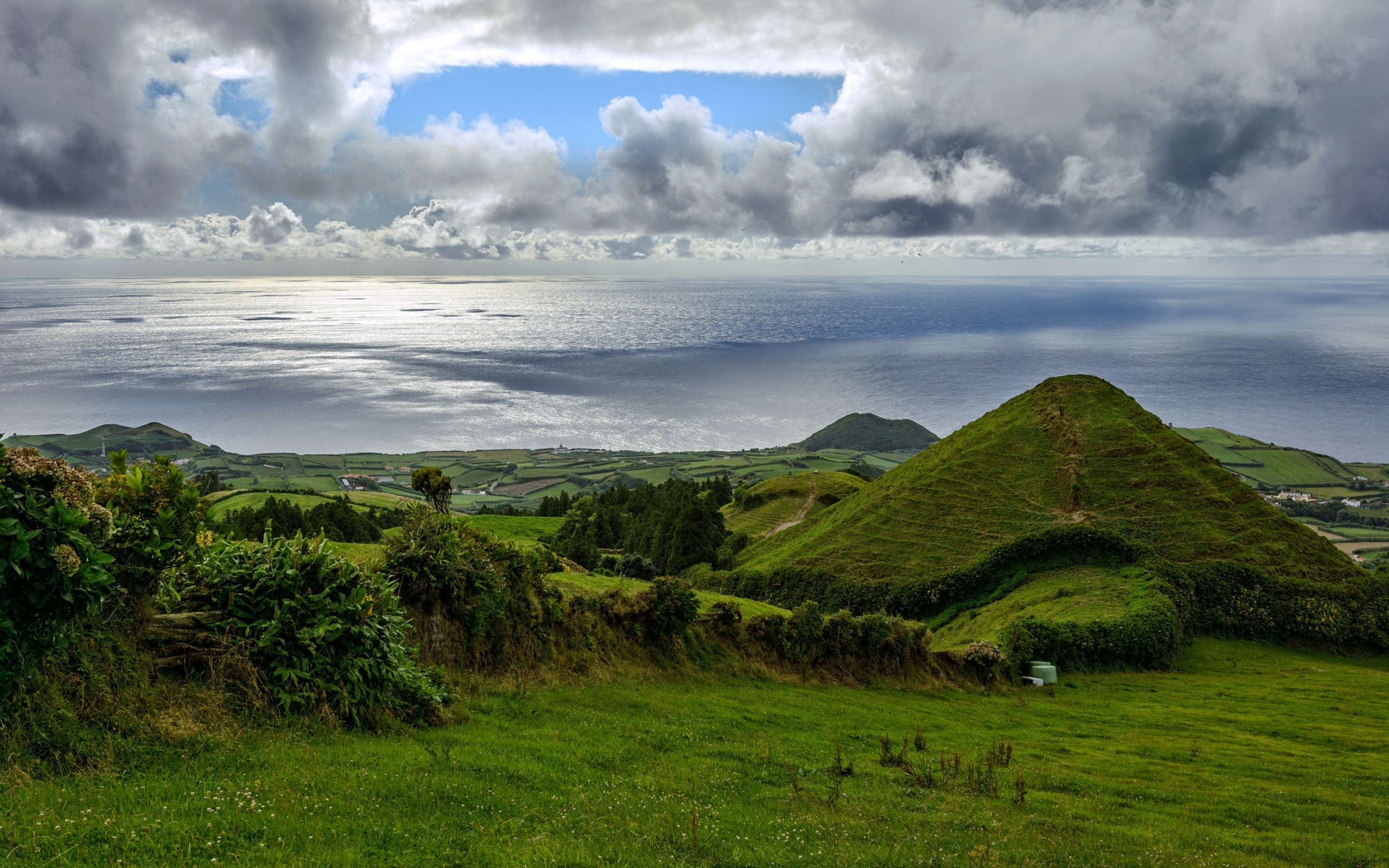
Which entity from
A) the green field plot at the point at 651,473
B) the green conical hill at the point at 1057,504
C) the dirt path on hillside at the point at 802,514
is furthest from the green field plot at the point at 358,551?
the green field plot at the point at 651,473

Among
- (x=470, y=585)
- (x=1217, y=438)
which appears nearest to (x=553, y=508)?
(x=470, y=585)

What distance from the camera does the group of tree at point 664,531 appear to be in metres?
54.7

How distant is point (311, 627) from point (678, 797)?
592 cm

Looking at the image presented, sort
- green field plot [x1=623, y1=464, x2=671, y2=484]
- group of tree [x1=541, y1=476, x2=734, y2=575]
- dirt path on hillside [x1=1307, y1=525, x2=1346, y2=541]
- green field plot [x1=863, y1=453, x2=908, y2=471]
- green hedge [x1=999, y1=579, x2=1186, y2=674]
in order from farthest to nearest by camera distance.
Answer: green field plot [x1=863, y1=453, x2=908, y2=471], green field plot [x1=623, y1=464, x2=671, y2=484], dirt path on hillside [x1=1307, y1=525, x2=1346, y2=541], group of tree [x1=541, y1=476, x2=734, y2=575], green hedge [x1=999, y1=579, x2=1186, y2=674]

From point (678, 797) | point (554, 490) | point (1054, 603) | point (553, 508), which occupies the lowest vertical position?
point (554, 490)

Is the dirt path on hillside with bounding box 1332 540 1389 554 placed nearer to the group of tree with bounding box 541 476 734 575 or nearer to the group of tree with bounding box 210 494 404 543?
the group of tree with bounding box 541 476 734 575

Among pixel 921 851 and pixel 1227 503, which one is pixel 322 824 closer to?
pixel 921 851

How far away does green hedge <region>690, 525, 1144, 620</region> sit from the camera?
1781 inches

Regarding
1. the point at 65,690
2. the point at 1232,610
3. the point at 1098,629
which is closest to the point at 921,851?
the point at 65,690

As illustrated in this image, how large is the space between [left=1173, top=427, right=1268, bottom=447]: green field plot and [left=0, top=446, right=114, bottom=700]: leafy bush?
17926cm

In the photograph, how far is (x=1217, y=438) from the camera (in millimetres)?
157625

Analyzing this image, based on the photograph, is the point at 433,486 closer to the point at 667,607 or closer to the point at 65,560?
the point at 667,607

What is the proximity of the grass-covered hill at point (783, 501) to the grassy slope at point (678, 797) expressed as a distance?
4896 centimetres

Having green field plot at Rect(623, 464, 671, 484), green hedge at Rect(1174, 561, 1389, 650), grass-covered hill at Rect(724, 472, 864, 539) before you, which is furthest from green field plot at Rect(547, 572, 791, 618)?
green field plot at Rect(623, 464, 671, 484)
